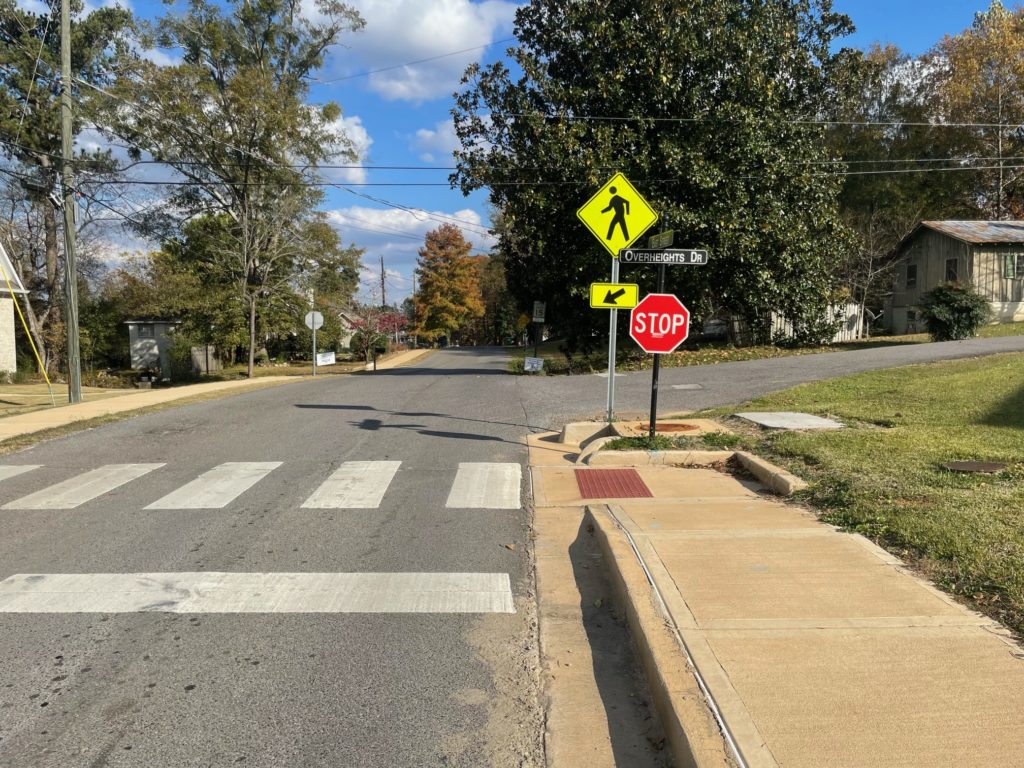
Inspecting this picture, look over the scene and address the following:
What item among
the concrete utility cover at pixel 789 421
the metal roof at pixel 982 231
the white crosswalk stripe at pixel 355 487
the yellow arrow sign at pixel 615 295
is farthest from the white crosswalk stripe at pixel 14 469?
the metal roof at pixel 982 231

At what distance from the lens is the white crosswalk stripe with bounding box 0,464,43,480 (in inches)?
341

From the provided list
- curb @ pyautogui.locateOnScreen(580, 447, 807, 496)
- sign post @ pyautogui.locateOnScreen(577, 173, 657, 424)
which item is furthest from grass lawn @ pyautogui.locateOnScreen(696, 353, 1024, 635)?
sign post @ pyautogui.locateOnScreen(577, 173, 657, 424)

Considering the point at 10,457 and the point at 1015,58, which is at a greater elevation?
the point at 1015,58

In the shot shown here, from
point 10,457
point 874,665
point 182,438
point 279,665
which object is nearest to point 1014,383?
point 874,665

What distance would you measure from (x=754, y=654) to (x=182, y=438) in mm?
9939

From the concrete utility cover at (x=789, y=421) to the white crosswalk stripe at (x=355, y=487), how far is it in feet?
17.0

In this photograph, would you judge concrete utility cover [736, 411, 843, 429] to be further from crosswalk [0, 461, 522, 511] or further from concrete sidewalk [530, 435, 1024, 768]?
concrete sidewalk [530, 435, 1024, 768]

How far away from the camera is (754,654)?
3.58 meters

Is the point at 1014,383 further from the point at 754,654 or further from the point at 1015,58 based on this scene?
the point at 1015,58

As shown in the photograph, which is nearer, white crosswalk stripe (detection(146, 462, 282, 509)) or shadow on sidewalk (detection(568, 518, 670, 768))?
shadow on sidewalk (detection(568, 518, 670, 768))

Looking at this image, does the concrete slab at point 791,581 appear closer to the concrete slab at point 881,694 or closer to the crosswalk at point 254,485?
the concrete slab at point 881,694

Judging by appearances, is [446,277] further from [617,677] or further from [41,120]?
[617,677]

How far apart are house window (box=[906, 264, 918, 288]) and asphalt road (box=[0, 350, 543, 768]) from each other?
34.6 metres

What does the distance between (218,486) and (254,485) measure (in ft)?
1.25
